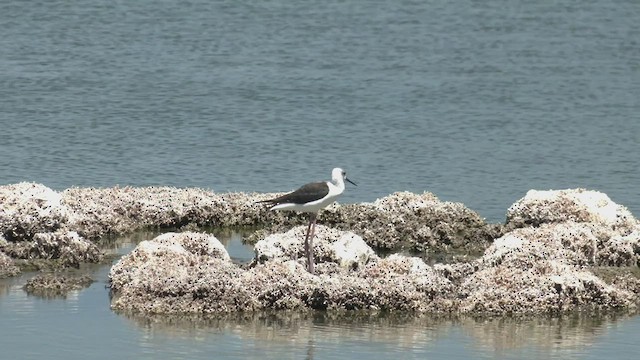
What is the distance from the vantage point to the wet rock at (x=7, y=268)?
29.9 m

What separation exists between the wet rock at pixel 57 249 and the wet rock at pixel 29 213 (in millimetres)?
500

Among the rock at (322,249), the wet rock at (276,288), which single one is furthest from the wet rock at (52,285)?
the rock at (322,249)

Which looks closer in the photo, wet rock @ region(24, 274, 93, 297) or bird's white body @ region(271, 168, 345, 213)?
wet rock @ region(24, 274, 93, 297)

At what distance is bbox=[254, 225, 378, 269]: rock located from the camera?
2985 cm

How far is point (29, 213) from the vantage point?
31.6m

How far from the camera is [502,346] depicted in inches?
1018

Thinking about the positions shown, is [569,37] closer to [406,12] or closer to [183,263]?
[406,12]

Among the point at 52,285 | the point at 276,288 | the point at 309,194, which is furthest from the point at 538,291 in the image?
the point at 52,285

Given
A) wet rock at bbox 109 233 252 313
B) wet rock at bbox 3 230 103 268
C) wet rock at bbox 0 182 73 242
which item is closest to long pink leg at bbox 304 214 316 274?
wet rock at bbox 109 233 252 313

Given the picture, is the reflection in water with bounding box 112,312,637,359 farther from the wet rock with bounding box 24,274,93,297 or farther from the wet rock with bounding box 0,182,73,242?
the wet rock with bounding box 0,182,73,242

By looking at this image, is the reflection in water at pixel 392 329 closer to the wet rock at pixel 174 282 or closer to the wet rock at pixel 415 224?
the wet rock at pixel 174 282

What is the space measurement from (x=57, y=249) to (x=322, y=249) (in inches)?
196

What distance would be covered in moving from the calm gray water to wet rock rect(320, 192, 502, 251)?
458 centimetres

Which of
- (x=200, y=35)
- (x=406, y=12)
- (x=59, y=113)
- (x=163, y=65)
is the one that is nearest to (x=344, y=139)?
(x=59, y=113)
